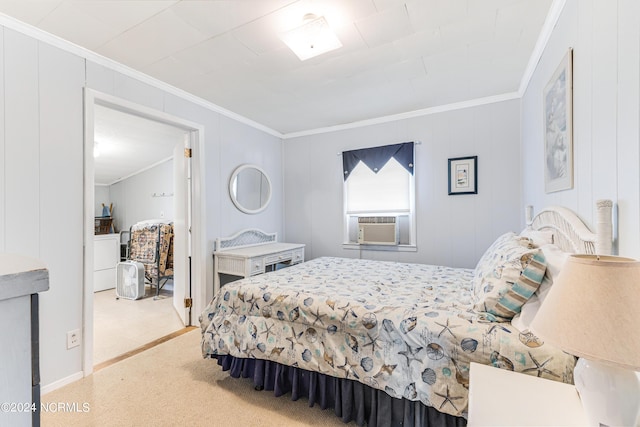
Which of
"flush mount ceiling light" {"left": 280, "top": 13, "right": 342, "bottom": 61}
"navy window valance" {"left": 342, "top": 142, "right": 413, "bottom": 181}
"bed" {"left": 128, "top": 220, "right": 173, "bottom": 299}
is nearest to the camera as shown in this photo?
"flush mount ceiling light" {"left": 280, "top": 13, "right": 342, "bottom": 61}

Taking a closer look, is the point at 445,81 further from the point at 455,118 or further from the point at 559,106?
the point at 559,106

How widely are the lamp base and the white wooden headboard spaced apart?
0.52 metres

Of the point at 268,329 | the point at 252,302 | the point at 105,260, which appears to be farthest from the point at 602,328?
the point at 105,260

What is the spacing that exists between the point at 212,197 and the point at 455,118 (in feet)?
9.38

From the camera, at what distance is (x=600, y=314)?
652 mm

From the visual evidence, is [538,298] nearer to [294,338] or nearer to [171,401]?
[294,338]

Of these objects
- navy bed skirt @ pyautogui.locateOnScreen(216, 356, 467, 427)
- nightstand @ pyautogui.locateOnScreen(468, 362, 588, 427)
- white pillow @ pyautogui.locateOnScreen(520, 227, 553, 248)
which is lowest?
navy bed skirt @ pyautogui.locateOnScreen(216, 356, 467, 427)

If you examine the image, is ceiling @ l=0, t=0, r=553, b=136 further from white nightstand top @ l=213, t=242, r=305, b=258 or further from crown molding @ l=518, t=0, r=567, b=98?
white nightstand top @ l=213, t=242, r=305, b=258

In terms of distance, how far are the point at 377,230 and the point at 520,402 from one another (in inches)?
111

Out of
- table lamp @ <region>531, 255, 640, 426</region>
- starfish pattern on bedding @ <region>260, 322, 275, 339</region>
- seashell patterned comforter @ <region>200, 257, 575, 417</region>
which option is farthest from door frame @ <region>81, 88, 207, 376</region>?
table lamp @ <region>531, 255, 640, 426</region>

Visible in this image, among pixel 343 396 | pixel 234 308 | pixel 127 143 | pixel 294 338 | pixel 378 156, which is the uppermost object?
pixel 127 143

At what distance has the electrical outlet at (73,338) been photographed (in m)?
2.10

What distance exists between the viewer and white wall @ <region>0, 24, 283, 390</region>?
1832 millimetres

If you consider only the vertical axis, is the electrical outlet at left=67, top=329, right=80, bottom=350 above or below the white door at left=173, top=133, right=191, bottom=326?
below
